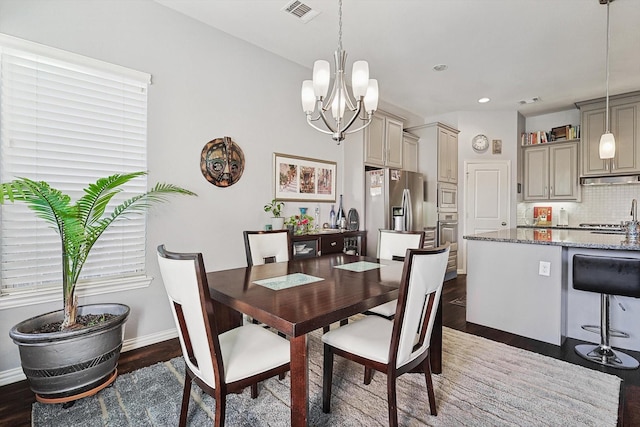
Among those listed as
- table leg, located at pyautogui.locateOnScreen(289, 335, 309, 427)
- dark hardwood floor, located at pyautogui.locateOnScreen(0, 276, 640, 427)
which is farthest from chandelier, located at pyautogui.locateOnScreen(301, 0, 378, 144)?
dark hardwood floor, located at pyautogui.locateOnScreen(0, 276, 640, 427)

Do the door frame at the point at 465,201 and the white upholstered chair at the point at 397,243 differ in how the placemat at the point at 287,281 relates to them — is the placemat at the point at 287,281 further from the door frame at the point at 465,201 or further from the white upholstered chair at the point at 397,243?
the door frame at the point at 465,201

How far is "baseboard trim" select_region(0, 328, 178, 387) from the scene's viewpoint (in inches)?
79.4

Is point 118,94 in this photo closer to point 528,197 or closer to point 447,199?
point 447,199

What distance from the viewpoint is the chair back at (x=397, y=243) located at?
2475 millimetres

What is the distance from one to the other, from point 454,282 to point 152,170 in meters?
4.51

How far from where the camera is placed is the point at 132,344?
2510mm

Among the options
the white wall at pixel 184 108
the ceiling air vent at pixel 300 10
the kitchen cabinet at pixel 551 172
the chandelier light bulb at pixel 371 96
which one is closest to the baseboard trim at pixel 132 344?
the white wall at pixel 184 108

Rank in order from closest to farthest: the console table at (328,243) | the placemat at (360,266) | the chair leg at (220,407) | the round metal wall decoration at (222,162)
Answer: the chair leg at (220,407)
the placemat at (360,266)
the round metal wall decoration at (222,162)
the console table at (328,243)

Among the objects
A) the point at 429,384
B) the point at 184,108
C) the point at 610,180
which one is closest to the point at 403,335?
the point at 429,384

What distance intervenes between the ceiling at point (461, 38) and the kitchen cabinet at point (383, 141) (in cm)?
49

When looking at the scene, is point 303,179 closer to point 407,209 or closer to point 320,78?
point 407,209

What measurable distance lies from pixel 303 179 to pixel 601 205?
16.6ft

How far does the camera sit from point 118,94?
8.02ft

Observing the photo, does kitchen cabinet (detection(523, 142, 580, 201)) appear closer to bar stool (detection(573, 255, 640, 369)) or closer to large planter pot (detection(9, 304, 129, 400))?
bar stool (detection(573, 255, 640, 369))
